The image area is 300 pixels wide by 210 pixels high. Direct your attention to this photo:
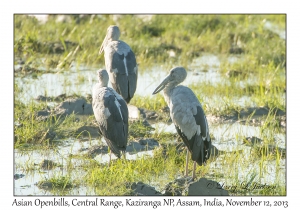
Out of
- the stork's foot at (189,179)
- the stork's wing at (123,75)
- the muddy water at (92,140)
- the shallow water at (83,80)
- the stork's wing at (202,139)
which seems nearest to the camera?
the stork's foot at (189,179)

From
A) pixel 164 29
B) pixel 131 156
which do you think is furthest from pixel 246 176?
pixel 164 29

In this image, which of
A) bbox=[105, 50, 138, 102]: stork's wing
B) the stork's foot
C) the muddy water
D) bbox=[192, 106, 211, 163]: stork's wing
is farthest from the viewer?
bbox=[105, 50, 138, 102]: stork's wing

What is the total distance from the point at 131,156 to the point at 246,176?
1.36 meters

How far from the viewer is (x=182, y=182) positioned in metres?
5.72

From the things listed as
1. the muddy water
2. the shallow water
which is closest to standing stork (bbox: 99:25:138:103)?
the muddy water

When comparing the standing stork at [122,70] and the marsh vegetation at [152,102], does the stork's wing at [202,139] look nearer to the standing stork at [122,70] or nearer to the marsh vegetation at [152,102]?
the marsh vegetation at [152,102]

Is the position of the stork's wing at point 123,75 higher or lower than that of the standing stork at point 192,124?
higher

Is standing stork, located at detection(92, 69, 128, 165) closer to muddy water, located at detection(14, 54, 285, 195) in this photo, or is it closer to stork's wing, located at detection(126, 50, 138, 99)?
muddy water, located at detection(14, 54, 285, 195)

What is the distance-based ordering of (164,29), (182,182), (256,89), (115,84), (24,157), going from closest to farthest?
(182,182) < (24,157) < (115,84) < (256,89) < (164,29)

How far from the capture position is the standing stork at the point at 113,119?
6.24 m

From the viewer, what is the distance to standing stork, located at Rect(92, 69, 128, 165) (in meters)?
6.24

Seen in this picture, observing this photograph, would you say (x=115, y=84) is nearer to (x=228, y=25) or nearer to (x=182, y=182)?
(x=182, y=182)

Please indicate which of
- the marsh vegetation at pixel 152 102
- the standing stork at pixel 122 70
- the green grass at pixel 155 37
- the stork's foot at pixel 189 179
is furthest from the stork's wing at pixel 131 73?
the green grass at pixel 155 37

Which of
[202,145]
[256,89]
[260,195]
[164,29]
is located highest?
[164,29]
